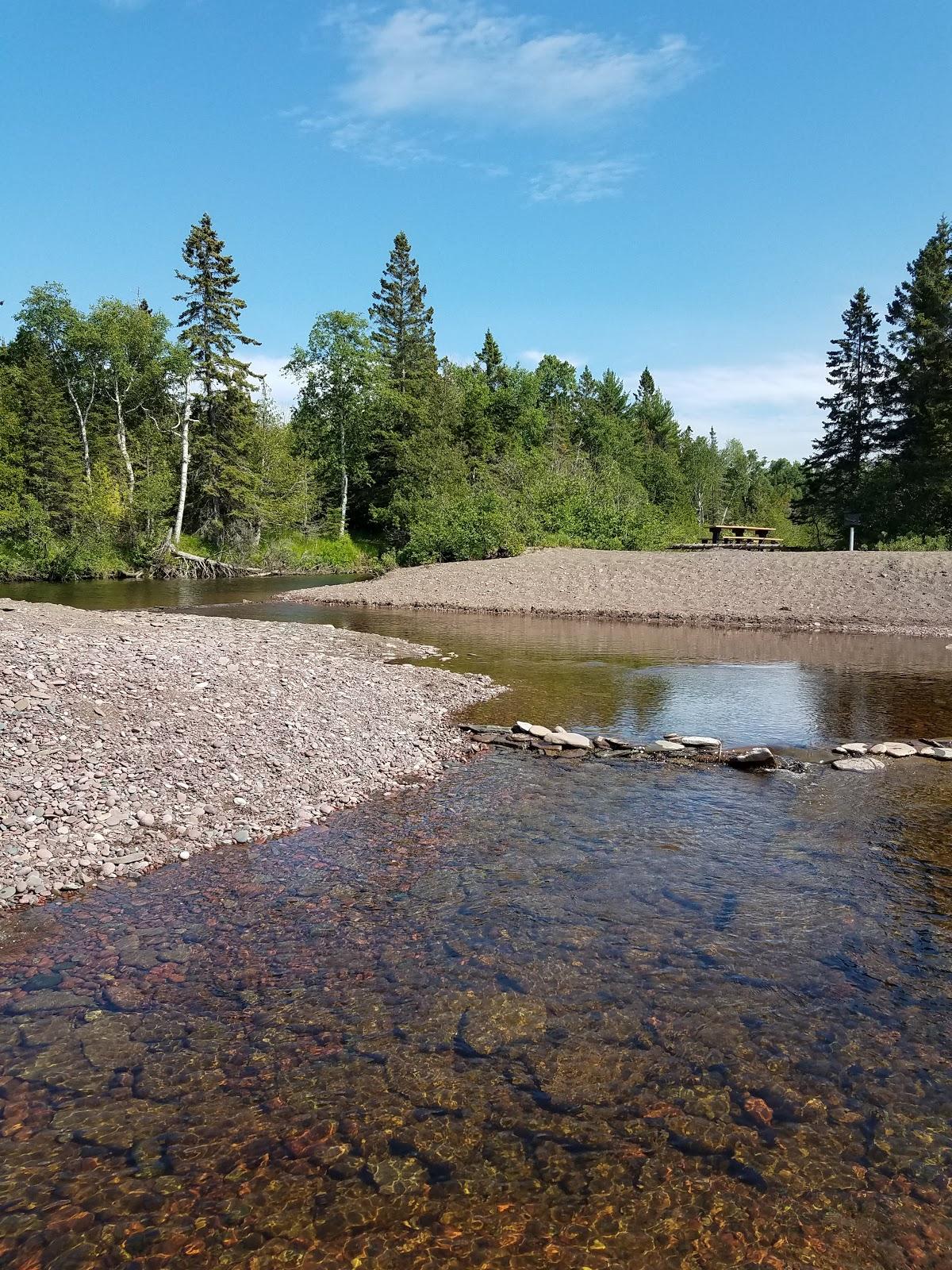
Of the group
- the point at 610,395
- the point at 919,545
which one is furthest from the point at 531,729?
the point at 610,395

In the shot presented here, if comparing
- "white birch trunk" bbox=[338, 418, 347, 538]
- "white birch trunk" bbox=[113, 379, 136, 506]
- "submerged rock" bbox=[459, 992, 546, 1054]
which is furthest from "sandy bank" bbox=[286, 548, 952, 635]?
"submerged rock" bbox=[459, 992, 546, 1054]

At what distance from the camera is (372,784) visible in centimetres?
1194

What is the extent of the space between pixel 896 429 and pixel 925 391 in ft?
15.1

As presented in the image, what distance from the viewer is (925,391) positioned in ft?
181

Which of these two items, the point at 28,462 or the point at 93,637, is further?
the point at 28,462

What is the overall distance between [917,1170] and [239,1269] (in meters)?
4.19

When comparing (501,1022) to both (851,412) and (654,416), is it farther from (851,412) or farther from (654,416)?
(654,416)

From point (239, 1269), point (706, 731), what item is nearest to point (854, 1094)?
point (239, 1269)

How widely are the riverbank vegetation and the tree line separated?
172 millimetres

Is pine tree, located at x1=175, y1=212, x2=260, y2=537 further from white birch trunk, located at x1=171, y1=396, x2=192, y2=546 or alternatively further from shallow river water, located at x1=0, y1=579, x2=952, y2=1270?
shallow river water, located at x1=0, y1=579, x2=952, y2=1270

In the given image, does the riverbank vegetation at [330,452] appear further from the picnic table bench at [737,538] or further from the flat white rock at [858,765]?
the flat white rock at [858,765]

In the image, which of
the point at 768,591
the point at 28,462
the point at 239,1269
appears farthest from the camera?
the point at 28,462

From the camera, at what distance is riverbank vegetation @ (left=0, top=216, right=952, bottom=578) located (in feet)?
166

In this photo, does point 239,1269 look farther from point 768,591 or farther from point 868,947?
point 768,591
